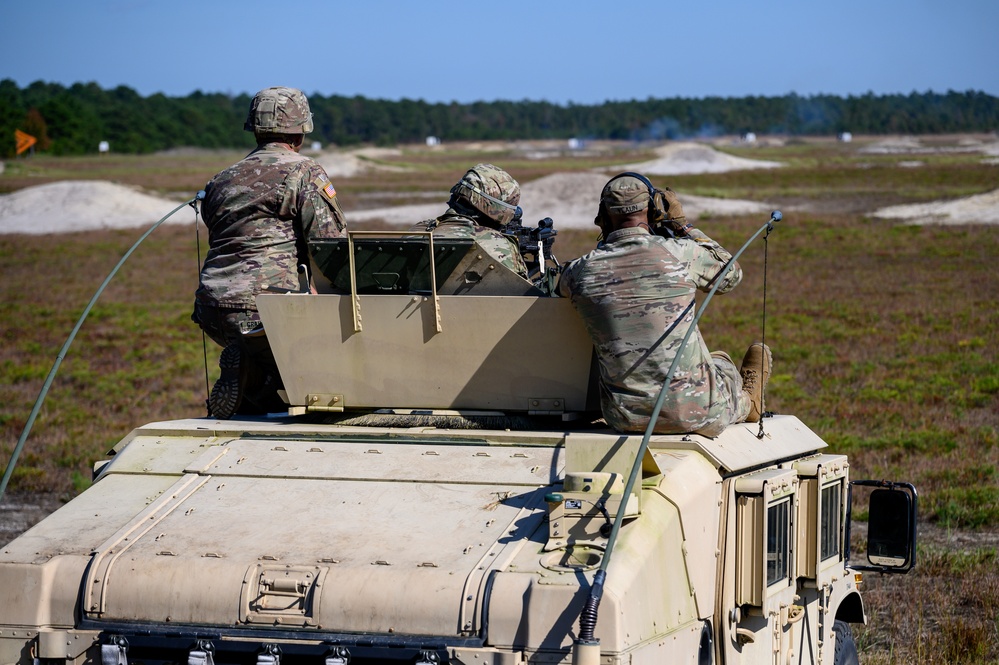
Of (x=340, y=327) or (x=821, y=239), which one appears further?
(x=821, y=239)

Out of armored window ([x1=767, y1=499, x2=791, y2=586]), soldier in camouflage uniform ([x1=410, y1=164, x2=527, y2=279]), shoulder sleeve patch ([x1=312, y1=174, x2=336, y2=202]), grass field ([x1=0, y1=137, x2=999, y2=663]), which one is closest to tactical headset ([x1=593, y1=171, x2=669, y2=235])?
soldier in camouflage uniform ([x1=410, y1=164, x2=527, y2=279])

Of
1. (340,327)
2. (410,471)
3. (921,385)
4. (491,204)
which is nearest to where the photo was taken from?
(410,471)

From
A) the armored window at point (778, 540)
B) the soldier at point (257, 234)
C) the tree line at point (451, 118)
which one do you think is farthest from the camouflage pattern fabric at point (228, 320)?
the tree line at point (451, 118)

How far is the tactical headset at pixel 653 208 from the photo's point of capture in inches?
233

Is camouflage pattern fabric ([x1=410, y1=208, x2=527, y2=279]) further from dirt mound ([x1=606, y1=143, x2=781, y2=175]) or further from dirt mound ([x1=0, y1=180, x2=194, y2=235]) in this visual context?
dirt mound ([x1=606, y1=143, x2=781, y2=175])

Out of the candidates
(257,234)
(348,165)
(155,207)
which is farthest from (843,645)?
(348,165)

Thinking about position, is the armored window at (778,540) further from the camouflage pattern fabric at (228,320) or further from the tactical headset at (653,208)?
the camouflage pattern fabric at (228,320)

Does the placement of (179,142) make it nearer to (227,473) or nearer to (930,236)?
→ (930,236)

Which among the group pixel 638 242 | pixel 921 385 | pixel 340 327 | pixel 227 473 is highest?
pixel 638 242

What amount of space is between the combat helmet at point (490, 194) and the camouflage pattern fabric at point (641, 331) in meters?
1.24

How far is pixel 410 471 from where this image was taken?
5387mm

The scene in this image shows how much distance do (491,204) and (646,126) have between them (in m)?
132

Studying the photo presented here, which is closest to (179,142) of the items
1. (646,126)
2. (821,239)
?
(646,126)

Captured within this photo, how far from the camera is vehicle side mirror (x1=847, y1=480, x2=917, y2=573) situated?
6.42 meters
